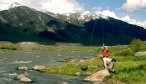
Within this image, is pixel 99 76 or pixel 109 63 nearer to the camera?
pixel 99 76

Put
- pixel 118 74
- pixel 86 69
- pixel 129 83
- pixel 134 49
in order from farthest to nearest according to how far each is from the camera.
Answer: pixel 134 49 < pixel 86 69 < pixel 118 74 < pixel 129 83

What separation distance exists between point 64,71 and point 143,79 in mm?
21865

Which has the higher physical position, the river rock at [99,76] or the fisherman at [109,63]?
the fisherman at [109,63]

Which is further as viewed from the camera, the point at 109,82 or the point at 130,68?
the point at 130,68

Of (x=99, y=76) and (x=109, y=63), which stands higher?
(x=109, y=63)

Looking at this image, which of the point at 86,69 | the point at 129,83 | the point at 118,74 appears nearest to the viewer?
the point at 129,83

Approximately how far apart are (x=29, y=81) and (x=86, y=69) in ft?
49.6

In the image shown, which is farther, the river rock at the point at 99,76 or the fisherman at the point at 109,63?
the fisherman at the point at 109,63

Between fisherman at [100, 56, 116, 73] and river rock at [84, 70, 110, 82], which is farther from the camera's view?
fisherman at [100, 56, 116, 73]

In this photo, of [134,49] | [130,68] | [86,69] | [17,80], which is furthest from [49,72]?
[134,49]

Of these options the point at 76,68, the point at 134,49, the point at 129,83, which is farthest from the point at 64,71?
the point at 134,49

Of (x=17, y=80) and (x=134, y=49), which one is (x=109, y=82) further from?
(x=134, y=49)

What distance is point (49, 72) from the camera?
2685 inches

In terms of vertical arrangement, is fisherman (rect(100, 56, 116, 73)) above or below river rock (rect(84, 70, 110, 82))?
above
